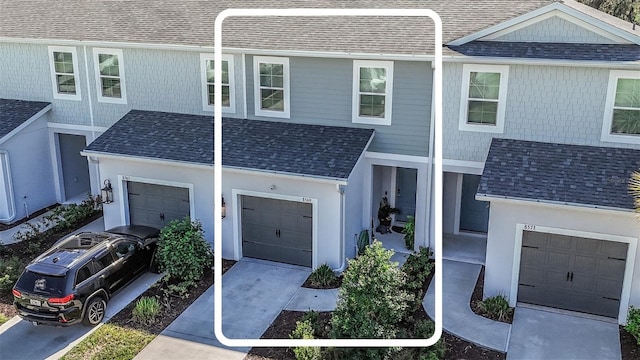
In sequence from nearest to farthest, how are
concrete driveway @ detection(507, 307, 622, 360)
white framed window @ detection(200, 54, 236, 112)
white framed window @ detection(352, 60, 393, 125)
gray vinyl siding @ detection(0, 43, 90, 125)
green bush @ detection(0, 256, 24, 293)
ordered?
concrete driveway @ detection(507, 307, 622, 360) < green bush @ detection(0, 256, 24, 293) < white framed window @ detection(352, 60, 393, 125) < white framed window @ detection(200, 54, 236, 112) < gray vinyl siding @ detection(0, 43, 90, 125)

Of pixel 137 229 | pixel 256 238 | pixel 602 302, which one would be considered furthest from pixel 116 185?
pixel 602 302

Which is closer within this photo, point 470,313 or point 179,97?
point 470,313

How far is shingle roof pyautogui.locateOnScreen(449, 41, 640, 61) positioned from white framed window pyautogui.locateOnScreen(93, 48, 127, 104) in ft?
32.0

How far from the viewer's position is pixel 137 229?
580 inches

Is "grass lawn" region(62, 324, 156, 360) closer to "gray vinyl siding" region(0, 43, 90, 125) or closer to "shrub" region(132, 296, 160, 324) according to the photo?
"shrub" region(132, 296, 160, 324)

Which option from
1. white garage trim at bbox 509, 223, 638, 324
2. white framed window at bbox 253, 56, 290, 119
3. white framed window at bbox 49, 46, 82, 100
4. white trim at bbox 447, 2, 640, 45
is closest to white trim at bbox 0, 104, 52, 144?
white framed window at bbox 49, 46, 82, 100

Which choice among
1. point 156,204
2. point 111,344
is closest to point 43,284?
point 111,344

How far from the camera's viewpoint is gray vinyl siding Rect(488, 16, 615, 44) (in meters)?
13.1

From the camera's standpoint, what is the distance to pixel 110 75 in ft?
57.0

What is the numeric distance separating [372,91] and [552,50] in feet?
14.2

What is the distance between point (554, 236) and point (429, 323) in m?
3.37

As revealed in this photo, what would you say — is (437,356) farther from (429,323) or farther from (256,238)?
(256,238)

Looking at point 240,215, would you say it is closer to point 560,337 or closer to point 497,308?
point 497,308

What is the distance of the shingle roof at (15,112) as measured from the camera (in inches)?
675
